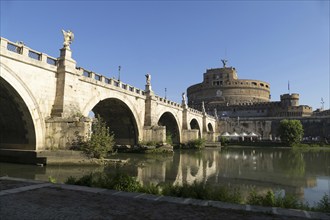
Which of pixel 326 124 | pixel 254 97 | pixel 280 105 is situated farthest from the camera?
pixel 254 97

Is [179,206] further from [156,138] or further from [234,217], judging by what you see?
[156,138]

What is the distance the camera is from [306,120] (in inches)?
3130

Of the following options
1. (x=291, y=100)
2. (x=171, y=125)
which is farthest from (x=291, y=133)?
(x=291, y=100)

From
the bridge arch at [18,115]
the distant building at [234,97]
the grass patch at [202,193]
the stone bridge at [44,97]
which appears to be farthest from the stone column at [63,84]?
the distant building at [234,97]

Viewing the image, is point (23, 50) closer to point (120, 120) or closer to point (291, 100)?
point (120, 120)

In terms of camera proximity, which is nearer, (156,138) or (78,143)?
(78,143)

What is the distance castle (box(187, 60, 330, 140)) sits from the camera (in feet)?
263

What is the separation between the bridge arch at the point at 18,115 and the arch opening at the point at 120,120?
12814mm

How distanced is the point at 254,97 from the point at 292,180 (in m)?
101

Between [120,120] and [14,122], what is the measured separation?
51.6 feet

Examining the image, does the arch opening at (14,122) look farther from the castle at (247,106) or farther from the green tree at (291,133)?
the green tree at (291,133)

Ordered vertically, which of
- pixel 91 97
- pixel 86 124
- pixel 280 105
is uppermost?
pixel 280 105

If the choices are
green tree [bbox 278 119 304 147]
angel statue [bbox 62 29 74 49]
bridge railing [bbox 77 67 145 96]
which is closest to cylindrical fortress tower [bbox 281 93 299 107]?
green tree [bbox 278 119 304 147]

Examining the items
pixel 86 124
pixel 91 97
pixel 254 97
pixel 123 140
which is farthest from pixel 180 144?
pixel 254 97
